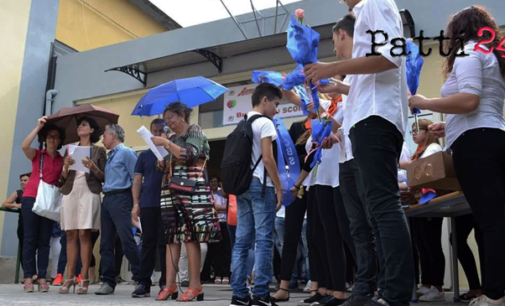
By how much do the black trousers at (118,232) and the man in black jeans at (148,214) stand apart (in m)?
0.21

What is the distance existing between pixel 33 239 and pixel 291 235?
9.86ft

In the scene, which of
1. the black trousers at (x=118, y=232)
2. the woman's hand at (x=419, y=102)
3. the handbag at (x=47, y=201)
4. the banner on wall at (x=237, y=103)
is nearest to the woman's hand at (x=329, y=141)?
the woman's hand at (x=419, y=102)

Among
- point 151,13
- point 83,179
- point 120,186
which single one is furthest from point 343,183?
point 151,13

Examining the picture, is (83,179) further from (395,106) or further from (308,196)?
(395,106)

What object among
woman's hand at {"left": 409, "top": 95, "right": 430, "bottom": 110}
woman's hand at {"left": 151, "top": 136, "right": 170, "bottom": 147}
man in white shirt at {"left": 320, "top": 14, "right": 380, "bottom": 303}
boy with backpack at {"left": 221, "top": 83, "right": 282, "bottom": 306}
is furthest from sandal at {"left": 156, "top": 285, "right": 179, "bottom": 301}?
woman's hand at {"left": 409, "top": 95, "right": 430, "bottom": 110}

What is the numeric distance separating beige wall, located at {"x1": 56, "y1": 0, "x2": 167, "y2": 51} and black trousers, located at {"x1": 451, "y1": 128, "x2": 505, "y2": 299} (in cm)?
1163

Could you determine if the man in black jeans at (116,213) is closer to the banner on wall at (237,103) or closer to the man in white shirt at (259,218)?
the man in white shirt at (259,218)

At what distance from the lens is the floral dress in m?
4.40

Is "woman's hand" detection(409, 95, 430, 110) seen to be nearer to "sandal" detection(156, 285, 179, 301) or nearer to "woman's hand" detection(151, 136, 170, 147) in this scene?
"woman's hand" detection(151, 136, 170, 147)

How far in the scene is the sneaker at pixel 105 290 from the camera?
17.5 feet

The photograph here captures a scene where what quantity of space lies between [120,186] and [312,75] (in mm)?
3484

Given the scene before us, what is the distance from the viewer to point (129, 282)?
915 cm

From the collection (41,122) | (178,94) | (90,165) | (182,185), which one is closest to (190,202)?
(182,185)

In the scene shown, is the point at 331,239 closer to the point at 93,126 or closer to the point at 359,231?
the point at 359,231
